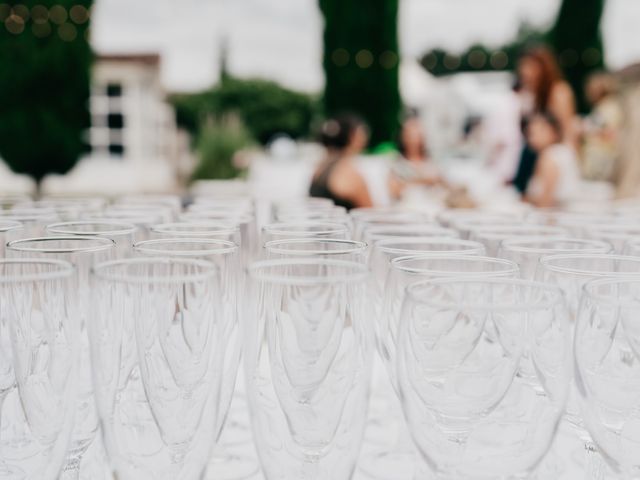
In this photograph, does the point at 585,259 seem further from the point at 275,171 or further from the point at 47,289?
the point at 275,171

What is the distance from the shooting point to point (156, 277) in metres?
0.68

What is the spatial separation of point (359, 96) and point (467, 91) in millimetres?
3726

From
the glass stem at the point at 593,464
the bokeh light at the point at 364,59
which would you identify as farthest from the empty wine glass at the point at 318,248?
the bokeh light at the point at 364,59

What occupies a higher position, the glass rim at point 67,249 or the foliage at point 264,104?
the foliage at point 264,104

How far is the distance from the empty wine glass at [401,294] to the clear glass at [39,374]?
355 mm

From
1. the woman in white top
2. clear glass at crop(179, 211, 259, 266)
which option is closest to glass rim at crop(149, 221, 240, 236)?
clear glass at crop(179, 211, 259, 266)

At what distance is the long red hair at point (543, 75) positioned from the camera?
4.68m

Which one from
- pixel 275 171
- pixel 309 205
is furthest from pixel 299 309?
pixel 275 171

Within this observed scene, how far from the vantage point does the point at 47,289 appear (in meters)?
0.69

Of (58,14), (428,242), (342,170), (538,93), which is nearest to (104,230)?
(428,242)

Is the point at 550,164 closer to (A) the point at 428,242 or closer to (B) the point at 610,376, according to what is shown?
(A) the point at 428,242

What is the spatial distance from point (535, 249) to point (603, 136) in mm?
5326

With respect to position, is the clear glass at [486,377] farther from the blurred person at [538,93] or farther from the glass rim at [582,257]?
the blurred person at [538,93]

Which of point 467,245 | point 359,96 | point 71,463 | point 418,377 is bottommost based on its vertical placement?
point 71,463
